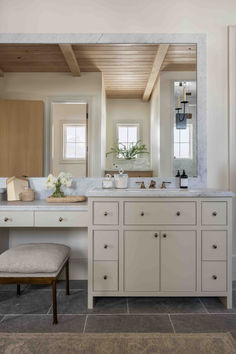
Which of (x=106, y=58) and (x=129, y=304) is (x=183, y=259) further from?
(x=106, y=58)

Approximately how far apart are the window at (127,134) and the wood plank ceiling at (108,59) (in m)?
0.28

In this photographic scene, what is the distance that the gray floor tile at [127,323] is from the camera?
5.96 ft

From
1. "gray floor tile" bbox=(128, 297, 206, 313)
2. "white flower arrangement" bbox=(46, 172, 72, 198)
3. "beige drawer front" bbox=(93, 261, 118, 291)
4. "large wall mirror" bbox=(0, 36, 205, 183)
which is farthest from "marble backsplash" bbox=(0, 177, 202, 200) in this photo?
"gray floor tile" bbox=(128, 297, 206, 313)

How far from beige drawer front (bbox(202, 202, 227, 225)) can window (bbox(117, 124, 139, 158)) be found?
2.97 ft

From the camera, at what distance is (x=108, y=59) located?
261 centimetres

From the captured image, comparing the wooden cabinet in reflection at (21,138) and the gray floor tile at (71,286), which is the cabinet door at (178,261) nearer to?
the gray floor tile at (71,286)

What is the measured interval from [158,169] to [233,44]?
1.35 meters

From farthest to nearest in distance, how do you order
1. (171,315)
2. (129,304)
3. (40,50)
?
(40,50), (129,304), (171,315)

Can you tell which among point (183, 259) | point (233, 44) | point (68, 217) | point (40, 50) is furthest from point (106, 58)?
point (183, 259)

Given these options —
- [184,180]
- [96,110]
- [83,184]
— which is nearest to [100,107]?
[96,110]

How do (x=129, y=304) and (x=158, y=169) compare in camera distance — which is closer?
(x=129, y=304)

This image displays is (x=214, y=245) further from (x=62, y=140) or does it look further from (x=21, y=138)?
(x=21, y=138)

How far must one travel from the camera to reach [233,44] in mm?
2602

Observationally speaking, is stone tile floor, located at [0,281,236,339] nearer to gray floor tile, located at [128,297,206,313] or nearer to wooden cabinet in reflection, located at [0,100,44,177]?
gray floor tile, located at [128,297,206,313]
